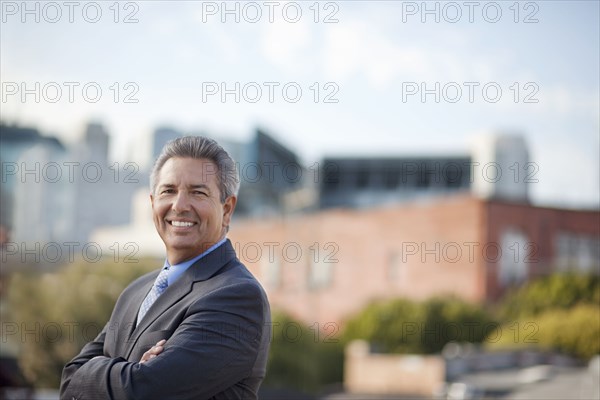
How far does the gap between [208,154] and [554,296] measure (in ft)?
79.1

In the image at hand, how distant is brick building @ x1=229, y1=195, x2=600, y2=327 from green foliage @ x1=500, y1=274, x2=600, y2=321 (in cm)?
114

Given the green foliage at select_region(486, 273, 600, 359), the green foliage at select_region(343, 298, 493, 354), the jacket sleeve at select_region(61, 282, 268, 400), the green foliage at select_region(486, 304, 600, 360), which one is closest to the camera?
the jacket sleeve at select_region(61, 282, 268, 400)

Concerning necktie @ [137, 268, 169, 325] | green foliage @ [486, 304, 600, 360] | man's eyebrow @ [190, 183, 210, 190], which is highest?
man's eyebrow @ [190, 183, 210, 190]

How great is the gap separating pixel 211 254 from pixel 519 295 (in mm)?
24598

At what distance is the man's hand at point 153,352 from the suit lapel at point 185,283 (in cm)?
11

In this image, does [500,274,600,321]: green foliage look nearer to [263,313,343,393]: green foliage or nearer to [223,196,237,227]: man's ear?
[263,313,343,393]: green foliage

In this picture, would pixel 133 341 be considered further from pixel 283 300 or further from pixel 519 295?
pixel 283 300

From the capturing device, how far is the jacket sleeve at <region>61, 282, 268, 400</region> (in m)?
1.92

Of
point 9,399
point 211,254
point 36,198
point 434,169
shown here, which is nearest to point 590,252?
point 434,169

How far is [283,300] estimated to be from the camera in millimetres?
32812

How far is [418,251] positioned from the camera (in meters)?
28.6

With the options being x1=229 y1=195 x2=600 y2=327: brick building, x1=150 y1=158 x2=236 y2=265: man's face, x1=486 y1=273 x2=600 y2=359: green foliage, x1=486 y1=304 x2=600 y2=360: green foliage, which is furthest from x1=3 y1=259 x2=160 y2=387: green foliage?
x1=150 y1=158 x2=236 y2=265: man's face

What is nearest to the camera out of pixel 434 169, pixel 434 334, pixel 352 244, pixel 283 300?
pixel 434 334

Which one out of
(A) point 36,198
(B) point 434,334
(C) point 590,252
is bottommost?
(B) point 434,334
